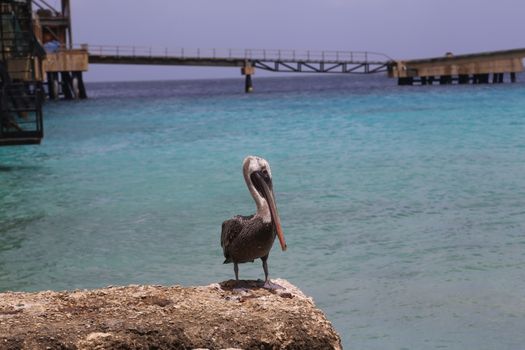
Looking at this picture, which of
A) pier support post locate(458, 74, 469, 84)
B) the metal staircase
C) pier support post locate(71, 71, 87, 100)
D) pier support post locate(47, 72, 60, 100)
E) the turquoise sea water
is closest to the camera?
the turquoise sea water

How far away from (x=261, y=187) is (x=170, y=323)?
0.89 meters

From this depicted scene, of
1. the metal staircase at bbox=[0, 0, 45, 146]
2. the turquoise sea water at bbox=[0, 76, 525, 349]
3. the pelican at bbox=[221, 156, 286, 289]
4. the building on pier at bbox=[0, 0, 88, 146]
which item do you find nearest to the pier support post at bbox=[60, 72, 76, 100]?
the building on pier at bbox=[0, 0, 88, 146]

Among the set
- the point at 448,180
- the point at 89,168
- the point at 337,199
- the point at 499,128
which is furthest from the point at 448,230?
the point at 499,128

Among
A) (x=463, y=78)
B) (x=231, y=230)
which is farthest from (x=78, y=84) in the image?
(x=231, y=230)

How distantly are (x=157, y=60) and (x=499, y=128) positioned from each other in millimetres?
31078

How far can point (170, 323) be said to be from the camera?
4.40 meters

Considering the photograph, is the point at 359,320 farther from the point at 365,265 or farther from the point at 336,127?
the point at 336,127

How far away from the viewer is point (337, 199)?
15312 millimetres

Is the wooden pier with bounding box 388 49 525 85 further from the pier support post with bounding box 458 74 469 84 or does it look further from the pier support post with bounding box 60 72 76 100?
the pier support post with bounding box 60 72 76 100

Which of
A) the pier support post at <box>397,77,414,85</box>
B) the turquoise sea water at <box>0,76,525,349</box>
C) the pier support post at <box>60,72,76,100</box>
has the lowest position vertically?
the turquoise sea water at <box>0,76,525,349</box>

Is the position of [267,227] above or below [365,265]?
above

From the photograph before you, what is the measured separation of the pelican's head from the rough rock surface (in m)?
0.44

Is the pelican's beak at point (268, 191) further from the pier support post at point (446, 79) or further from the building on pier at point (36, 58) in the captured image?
the pier support post at point (446, 79)

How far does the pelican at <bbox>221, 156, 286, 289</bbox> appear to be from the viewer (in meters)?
4.73
